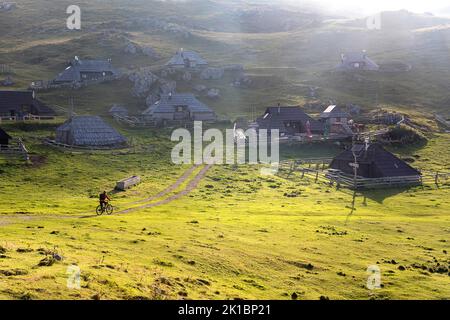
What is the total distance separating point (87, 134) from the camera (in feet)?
270

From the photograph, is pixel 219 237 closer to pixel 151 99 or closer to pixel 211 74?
pixel 151 99

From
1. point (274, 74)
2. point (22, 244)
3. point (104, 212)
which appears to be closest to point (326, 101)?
point (274, 74)

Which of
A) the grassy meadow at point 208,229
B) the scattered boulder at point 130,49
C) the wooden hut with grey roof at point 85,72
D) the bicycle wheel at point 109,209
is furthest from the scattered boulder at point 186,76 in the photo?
the bicycle wheel at point 109,209

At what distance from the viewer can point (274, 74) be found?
157 metres

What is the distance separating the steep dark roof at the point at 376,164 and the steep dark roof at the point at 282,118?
2591 centimetres

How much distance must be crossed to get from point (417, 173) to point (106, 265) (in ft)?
175

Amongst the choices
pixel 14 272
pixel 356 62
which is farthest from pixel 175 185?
pixel 356 62

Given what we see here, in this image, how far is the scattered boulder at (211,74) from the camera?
150 metres

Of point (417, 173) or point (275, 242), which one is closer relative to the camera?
point (275, 242)

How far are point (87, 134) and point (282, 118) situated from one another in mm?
36449

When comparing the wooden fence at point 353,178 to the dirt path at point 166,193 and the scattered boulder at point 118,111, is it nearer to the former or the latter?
the dirt path at point 166,193

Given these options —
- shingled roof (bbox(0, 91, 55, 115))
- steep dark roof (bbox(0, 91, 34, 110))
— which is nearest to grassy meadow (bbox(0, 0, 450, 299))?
shingled roof (bbox(0, 91, 55, 115))

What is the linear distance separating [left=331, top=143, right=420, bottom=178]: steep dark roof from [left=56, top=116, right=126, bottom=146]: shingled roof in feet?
117
